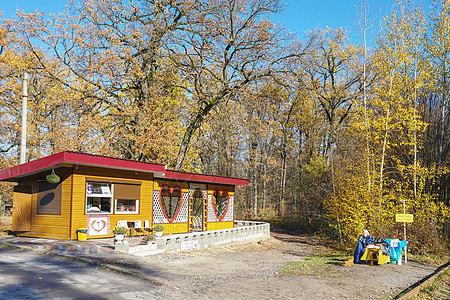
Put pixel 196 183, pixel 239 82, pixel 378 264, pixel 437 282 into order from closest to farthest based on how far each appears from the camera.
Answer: pixel 437 282 → pixel 378 264 → pixel 196 183 → pixel 239 82

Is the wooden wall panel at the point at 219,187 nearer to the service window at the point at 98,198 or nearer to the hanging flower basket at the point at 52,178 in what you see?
the service window at the point at 98,198

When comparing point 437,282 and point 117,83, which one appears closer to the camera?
point 437,282

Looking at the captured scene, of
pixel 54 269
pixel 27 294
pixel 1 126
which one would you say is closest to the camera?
pixel 27 294

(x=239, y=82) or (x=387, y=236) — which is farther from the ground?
(x=239, y=82)

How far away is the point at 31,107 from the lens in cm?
2572

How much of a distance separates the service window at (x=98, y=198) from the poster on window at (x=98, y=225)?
0.27m

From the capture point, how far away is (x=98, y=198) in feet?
46.0

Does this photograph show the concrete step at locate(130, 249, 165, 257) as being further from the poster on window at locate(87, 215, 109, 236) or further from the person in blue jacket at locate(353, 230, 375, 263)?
the person in blue jacket at locate(353, 230, 375, 263)

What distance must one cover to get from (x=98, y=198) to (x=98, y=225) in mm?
1029

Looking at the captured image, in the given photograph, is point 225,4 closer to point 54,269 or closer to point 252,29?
point 252,29

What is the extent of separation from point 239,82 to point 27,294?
59.6 ft

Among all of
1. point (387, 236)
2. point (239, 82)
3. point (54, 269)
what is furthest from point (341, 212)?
point (54, 269)

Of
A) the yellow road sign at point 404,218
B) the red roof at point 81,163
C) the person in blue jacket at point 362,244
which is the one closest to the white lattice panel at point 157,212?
the red roof at point 81,163

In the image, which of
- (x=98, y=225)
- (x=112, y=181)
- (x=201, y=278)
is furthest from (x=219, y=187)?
(x=201, y=278)
